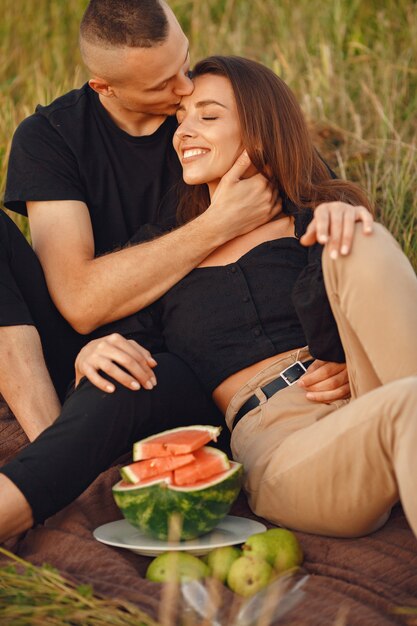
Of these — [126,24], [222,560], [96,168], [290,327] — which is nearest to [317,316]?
[290,327]

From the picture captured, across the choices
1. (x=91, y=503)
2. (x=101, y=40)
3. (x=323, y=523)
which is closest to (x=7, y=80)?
(x=101, y=40)

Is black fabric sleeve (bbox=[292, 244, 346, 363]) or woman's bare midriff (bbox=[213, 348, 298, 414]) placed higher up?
black fabric sleeve (bbox=[292, 244, 346, 363])

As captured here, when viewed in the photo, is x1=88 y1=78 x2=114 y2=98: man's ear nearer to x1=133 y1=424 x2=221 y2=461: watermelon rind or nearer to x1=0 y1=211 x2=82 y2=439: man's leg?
x1=0 y1=211 x2=82 y2=439: man's leg

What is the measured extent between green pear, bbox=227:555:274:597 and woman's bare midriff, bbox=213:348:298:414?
100 centimetres

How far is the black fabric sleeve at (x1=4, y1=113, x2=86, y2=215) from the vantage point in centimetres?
494

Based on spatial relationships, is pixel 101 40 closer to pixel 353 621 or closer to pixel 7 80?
pixel 353 621

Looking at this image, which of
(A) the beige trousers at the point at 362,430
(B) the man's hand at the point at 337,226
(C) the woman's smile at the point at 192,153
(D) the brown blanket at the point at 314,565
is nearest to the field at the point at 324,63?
(C) the woman's smile at the point at 192,153

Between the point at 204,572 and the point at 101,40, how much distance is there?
2852 millimetres

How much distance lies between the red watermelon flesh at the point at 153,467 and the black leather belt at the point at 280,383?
506mm

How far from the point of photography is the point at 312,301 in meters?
3.71

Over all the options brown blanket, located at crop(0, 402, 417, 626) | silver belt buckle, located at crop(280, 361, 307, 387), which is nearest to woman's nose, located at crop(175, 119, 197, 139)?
silver belt buckle, located at crop(280, 361, 307, 387)

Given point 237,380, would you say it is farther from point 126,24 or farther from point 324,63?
point 324,63

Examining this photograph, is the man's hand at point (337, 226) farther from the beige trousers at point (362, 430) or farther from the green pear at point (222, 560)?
the green pear at point (222, 560)

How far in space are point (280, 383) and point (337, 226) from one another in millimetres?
876
